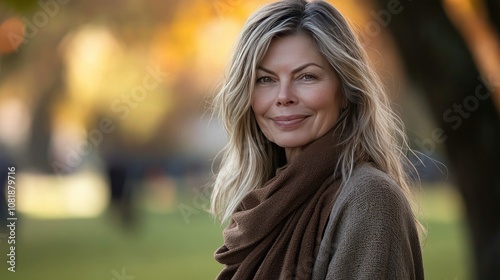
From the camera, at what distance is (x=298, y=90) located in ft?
7.06

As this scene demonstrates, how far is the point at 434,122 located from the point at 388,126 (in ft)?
8.20

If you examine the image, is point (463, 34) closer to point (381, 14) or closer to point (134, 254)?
point (381, 14)

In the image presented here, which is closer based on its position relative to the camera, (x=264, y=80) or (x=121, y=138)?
(x=264, y=80)

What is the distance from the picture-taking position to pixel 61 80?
30.8 ft

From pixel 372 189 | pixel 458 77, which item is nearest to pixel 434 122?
pixel 458 77

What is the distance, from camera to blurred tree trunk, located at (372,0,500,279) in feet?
14.9

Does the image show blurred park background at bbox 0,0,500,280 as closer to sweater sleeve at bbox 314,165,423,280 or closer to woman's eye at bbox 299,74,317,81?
woman's eye at bbox 299,74,317,81

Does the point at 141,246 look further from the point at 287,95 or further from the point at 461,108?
the point at 287,95

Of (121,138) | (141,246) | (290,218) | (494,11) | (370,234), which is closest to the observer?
(370,234)

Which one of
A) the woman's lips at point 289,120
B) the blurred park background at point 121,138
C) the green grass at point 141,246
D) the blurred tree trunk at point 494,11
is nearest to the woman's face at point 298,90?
the woman's lips at point 289,120

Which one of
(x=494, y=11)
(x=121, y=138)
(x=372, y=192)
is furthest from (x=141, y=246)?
(x=372, y=192)

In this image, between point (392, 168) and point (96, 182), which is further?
point (96, 182)

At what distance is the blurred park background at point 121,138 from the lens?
28.3 ft

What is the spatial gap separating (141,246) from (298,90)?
865 centimetres
